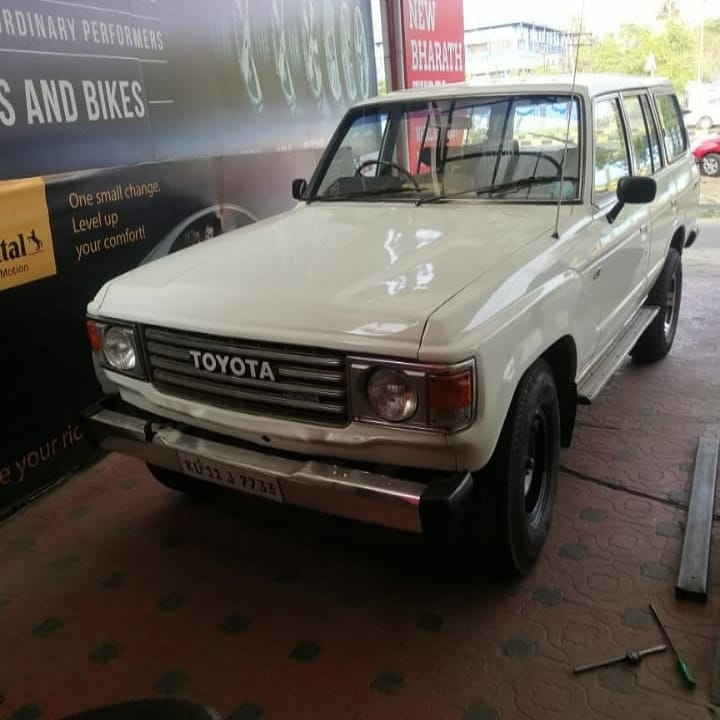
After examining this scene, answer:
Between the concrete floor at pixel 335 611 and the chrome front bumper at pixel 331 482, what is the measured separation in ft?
1.89

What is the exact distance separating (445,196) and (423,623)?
6.05 ft

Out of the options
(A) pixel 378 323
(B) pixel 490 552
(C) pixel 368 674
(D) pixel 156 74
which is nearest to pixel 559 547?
(B) pixel 490 552

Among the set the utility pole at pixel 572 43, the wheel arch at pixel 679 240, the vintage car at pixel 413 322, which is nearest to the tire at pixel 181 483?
the vintage car at pixel 413 322

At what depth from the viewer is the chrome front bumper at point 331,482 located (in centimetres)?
217

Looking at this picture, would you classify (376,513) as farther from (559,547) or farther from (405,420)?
(559,547)

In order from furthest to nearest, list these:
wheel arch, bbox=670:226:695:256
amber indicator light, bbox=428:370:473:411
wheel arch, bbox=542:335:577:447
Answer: wheel arch, bbox=670:226:695:256 → wheel arch, bbox=542:335:577:447 → amber indicator light, bbox=428:370:473:411

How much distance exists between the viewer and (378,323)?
7.26ft

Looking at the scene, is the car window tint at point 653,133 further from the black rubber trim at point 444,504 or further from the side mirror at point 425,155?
the black rubber trim at point 444,504

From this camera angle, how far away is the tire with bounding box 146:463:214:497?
11.5 feet

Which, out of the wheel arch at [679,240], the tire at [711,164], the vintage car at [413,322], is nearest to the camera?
the vintage car at [413,322]

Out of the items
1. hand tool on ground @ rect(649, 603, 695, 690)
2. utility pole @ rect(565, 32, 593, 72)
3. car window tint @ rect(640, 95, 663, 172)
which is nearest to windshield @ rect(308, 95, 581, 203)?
utility pole @ rect(565, 32, 593, 72)

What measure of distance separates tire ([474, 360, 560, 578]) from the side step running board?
1.26 feet

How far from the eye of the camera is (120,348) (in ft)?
9.25

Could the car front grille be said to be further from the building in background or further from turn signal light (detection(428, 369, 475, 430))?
the building in background
